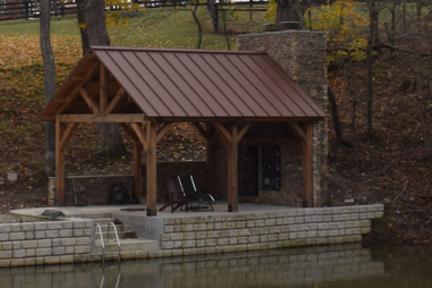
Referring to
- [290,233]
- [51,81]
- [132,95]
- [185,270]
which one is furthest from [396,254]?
[51,81]

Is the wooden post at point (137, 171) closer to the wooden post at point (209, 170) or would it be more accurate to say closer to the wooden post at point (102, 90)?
the wooden post at point (209, 170)

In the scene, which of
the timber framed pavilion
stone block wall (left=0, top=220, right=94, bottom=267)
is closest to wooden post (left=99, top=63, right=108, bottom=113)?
the timber framed pavilion

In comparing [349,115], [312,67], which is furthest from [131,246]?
[349,115]

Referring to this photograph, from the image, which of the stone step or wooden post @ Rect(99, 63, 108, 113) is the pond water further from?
wooden post @ Rect(99, 63, 108, 113)

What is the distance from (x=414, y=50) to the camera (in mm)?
32375

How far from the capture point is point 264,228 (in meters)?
22.1

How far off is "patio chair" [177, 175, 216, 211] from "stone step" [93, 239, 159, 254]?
2.13 m

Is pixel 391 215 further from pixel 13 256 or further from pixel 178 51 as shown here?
pixel 13 256

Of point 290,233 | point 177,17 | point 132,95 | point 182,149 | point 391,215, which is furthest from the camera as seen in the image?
point 177,17

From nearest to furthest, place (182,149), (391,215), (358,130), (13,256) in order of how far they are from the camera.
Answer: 1. (13,256)
2. (391,215)
3. (182,149)
4. (358,130)

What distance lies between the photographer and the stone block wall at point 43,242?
19109 millimetres

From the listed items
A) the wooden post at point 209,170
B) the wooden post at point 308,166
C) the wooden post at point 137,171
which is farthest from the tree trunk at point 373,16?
the wooden post at point 137,171

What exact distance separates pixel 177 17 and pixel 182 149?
1815 centimetres

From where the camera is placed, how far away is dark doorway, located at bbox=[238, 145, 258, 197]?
82.9 ft
